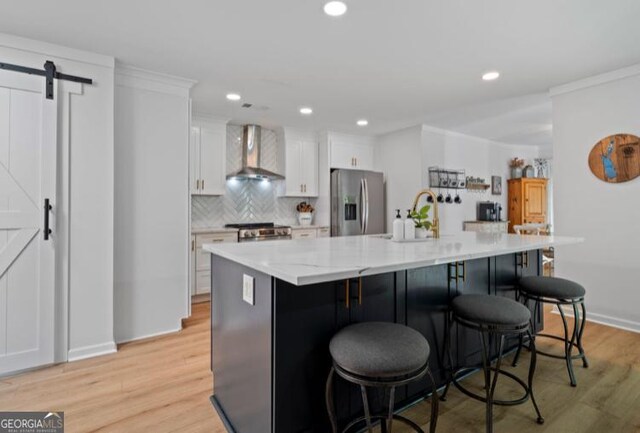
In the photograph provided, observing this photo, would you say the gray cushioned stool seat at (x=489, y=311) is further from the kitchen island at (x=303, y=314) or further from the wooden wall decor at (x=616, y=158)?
the wooden wall decor at (x=616, y=158)

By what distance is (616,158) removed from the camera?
3.11 m

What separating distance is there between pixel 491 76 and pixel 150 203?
350 cm

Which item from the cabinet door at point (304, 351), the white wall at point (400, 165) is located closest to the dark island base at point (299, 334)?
the cabinet door at point (304, 351)

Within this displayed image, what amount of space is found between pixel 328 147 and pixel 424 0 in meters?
3.31

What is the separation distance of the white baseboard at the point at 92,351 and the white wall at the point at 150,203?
20 cm

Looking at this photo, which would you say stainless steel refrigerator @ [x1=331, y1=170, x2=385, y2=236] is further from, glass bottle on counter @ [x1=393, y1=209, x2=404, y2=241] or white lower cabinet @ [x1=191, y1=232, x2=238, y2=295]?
glass bottle on counter @ [x1=393, y1=209, x2=404, y2=241]

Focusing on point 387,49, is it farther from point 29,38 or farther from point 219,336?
point 29,38

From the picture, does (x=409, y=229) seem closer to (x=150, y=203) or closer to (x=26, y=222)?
(x=150, y=203)

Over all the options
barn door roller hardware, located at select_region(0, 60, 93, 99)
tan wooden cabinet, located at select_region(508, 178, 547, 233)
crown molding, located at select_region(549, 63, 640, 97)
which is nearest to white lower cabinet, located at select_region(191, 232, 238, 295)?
barn door roller hardware, located at select_region(0, 60, 93, 99)

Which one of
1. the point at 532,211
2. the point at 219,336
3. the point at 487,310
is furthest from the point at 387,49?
the point at 532,211

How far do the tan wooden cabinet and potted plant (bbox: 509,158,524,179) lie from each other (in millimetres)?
143

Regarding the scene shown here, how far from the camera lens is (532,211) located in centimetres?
635

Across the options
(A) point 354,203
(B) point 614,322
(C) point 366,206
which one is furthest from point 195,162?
(B) point 614,322

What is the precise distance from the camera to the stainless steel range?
14.1 ft
